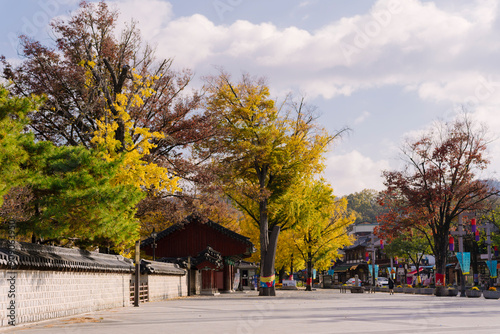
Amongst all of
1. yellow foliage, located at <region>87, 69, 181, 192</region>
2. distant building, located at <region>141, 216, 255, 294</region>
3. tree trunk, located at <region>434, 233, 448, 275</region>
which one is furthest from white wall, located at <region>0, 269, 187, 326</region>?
tree trunk, located at <region>434, 233, 448, 275</region>

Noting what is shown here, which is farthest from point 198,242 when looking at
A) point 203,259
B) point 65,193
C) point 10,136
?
point 10,136

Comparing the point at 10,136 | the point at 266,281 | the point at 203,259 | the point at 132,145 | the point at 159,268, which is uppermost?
the point at 132,145

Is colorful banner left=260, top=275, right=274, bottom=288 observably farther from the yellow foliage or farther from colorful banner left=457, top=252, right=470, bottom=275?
the yellow foliage

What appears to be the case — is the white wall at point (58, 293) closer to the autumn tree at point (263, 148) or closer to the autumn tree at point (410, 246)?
the autumn tree at point (263, 148)

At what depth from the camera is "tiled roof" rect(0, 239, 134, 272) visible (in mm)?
14531

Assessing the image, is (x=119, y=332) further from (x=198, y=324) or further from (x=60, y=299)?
(x=60, y=299)

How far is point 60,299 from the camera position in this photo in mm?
18141

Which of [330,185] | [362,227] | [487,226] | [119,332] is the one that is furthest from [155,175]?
[362,227]

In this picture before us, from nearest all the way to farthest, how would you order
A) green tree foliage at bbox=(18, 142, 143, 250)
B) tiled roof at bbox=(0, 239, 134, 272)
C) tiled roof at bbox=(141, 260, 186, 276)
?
1. tiled roof at bbox=(0, 239, 134, 272)
2. green tree foliage at bbox=(18, 142, 143, 250)
3. tiled roof at bbox=(141, 260, 186, 276)

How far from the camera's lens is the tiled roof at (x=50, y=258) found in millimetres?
14531

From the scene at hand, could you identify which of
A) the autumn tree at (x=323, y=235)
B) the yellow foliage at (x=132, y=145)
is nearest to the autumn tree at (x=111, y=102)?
the yellow foliage at (x=132, y=145)

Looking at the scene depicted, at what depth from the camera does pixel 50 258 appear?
1698 centimetres

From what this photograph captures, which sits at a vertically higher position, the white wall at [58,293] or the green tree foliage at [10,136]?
the green tree foliage at [10,136]

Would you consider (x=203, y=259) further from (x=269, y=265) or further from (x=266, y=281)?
(x=269, y=265)
